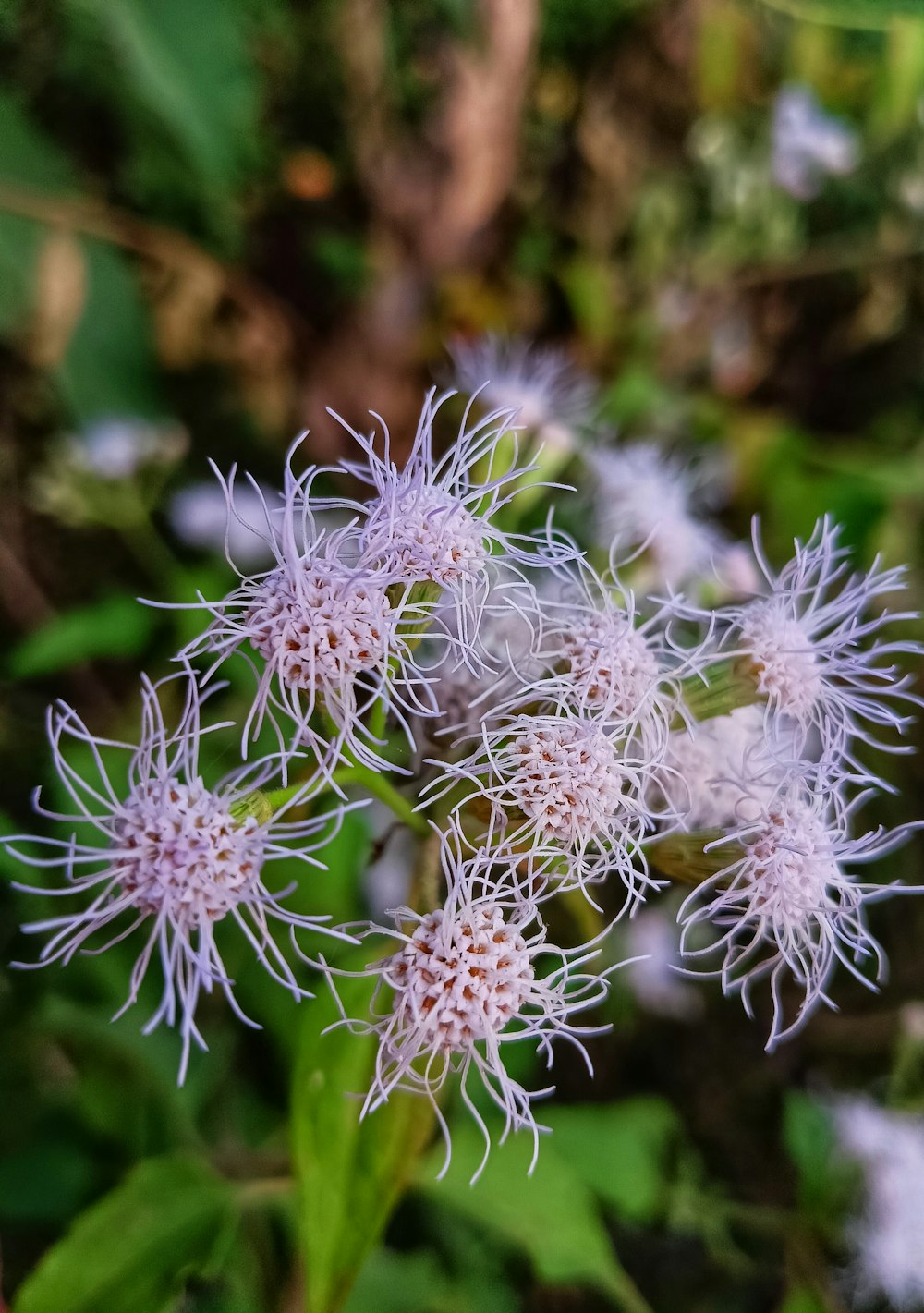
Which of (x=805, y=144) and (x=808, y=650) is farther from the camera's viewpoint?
(x=805, y=144)

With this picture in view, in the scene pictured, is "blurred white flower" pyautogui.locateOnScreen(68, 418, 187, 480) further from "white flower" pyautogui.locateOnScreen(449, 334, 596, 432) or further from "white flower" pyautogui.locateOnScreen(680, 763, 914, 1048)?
"white flower" pyautogui.locateOnScreen(680, 763, 914, 1048)

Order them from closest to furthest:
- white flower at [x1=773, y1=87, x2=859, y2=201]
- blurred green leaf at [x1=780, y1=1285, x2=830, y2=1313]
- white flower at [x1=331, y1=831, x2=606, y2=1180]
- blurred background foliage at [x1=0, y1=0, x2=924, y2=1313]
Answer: white flower at [x1=331, y1=831, x2=606, y2=1180] → blurred background foliage at [x1=0, y1=0, x2=924, y2=1313] → blurred green leaf at [x1=780, y1=1285, x2=830, y2=1313] → white flower at [x1=773, y1=87, x2=859, y2=201]

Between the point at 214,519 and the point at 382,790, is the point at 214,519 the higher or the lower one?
the higher one

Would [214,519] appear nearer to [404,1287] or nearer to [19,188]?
[19,188]

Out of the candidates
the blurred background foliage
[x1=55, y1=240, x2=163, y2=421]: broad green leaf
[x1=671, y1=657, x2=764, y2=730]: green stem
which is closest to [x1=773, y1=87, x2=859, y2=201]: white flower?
the blurred background foliage

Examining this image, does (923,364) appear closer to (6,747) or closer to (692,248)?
(692,248)

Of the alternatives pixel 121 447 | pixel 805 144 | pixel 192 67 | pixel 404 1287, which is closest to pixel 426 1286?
pixel 404 1287

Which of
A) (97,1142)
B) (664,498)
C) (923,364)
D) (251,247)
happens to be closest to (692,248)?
(923,364)
